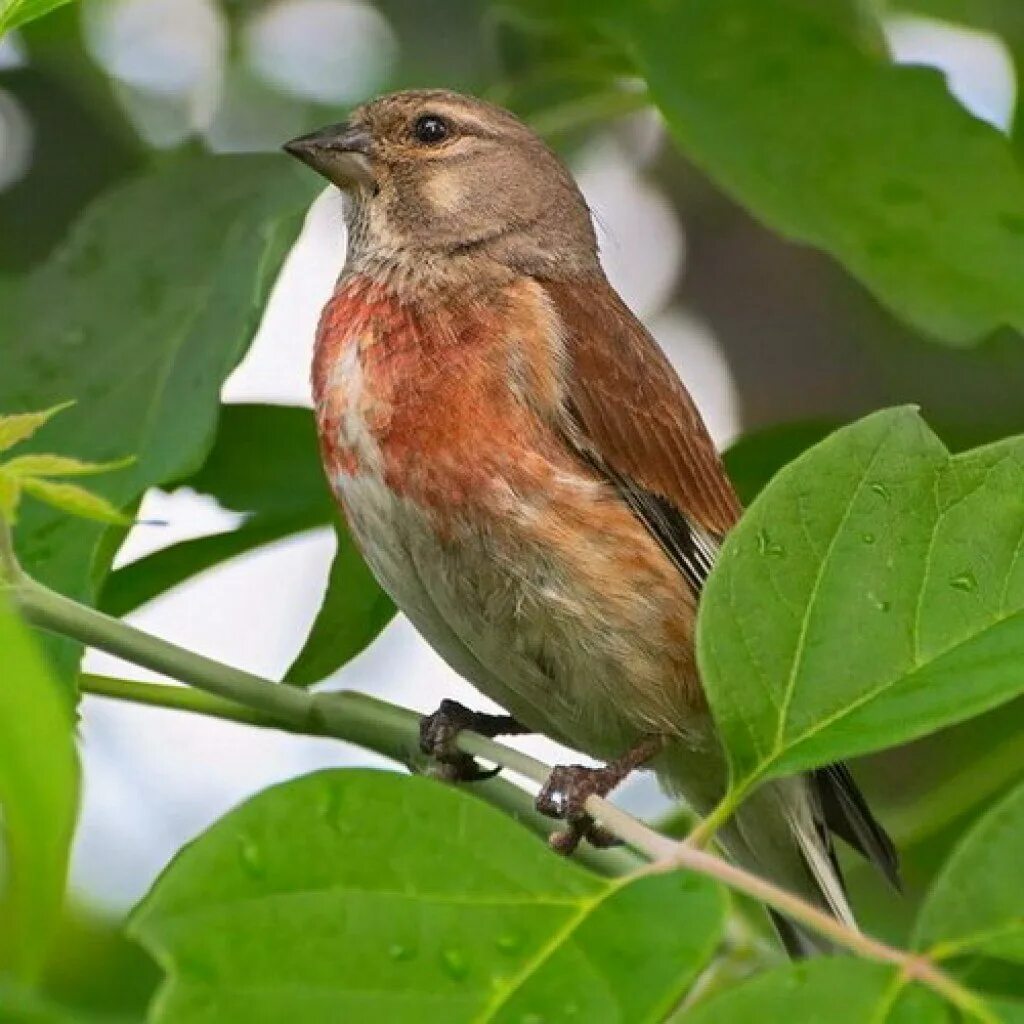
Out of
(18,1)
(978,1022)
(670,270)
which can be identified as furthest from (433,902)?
(670,270)

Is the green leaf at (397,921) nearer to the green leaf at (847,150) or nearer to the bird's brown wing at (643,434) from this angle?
the green leaf at (847,150)

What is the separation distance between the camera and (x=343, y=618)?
297 centimetres

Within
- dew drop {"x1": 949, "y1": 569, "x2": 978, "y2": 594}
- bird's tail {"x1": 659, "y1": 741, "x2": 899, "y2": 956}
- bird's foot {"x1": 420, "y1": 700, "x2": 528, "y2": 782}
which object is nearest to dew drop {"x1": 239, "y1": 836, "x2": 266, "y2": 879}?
dew drop {"x1": 949, "y1": 569, "x2": 978, "y2": 594}

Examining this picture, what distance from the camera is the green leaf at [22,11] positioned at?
74.0 inches

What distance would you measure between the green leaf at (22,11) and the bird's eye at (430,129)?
197cm

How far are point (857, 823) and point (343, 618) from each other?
0.94 meters

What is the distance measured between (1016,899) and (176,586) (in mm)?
1537

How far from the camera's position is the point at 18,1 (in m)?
1.88

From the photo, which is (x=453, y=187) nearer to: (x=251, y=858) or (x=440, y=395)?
(x=440, y=395)

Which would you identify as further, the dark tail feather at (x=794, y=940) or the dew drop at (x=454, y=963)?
the dark tail feather at (x=794, y=940)

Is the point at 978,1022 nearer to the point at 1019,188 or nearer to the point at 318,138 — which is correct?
the point at 1019,188

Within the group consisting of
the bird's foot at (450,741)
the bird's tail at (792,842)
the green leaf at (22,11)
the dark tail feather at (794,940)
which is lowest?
the dark tail feather at (794,940)

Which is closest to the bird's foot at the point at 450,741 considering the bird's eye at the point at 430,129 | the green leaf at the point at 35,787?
the bird's eye at the point at 430,129

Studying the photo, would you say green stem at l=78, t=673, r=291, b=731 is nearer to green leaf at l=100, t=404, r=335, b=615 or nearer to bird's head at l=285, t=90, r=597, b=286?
green leaf at l=100, t=404, r=335, b=615
